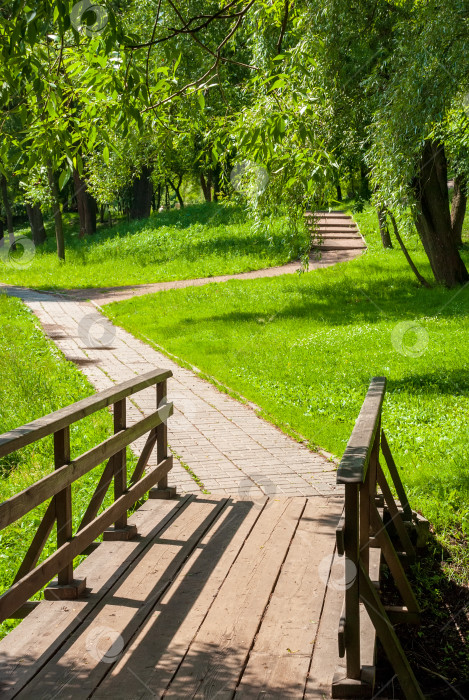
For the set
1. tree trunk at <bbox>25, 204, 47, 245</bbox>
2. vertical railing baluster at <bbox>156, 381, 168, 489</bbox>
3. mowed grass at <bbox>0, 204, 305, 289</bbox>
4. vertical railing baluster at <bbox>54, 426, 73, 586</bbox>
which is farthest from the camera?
tree trunk at <bbox>25, 204, 47, 245</bbox>

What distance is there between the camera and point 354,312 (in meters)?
18.2

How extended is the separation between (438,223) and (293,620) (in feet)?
52.7

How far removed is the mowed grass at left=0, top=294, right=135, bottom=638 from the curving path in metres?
0.44

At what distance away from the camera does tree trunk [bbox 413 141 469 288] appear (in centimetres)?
1859

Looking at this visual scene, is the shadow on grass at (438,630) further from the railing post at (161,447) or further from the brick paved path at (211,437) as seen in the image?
the railing post at (161,447)

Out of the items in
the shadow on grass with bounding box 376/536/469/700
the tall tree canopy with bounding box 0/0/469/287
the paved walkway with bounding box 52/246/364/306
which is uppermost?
the tall tree canopy with bounding box 0/0/469/287

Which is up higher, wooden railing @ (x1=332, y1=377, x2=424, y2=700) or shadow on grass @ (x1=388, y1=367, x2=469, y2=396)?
wooden railing @ (x1=332, y1=377, x2=424, y2=700)

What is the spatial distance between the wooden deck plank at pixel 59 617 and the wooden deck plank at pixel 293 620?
1.02 meters

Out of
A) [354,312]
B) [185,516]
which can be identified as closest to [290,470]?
[185,516]

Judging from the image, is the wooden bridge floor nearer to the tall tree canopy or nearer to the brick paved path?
the brick paved path

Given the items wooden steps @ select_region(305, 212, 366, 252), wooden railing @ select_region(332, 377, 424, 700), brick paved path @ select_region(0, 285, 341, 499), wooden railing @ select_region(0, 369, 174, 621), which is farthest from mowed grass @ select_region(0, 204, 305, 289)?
wooden railing @ select_region(332, 377, 424, 700)

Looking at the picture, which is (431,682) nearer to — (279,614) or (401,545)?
(279,614)

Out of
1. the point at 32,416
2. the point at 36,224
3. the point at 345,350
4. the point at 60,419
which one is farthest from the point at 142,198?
the point at 60,419

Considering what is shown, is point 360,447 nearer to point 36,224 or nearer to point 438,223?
point 438,223
